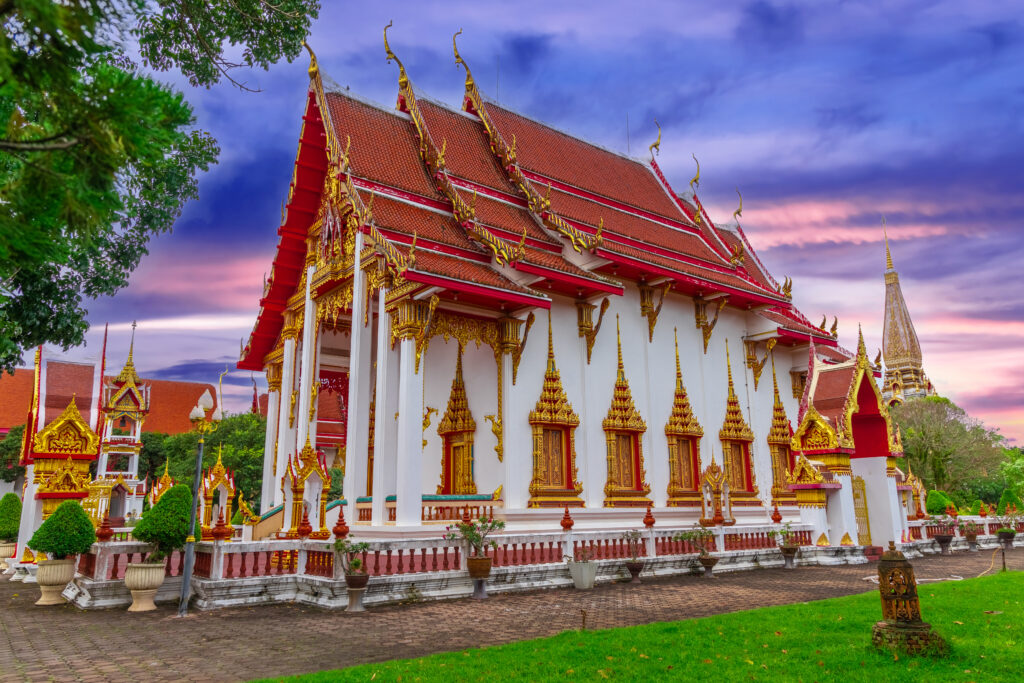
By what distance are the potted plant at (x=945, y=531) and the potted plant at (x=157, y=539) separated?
48.8ft

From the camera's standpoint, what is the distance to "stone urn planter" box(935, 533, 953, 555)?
1520cm

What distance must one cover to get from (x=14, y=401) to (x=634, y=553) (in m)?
33.7

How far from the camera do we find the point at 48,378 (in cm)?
1402

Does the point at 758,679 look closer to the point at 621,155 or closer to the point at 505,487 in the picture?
the point at 505,487

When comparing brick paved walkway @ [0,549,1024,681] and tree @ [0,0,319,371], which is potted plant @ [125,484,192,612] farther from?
tree @ [0,0,319,371]

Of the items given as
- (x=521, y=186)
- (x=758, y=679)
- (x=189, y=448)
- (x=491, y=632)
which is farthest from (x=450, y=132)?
(x=189, y=448)

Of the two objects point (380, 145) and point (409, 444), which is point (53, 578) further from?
point (380, 145)

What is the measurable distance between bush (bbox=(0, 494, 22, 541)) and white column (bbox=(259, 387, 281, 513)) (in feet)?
15.9

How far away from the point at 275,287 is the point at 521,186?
5965 millimetres

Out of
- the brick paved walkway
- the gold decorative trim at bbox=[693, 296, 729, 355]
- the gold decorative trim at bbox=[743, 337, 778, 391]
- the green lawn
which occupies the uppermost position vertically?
the gold decorative trim at bbox=[693, 296, 729, 355]

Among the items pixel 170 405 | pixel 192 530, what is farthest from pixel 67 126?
pixel 170 405

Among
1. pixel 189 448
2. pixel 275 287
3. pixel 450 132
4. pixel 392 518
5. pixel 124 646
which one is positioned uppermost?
pixel 450 132

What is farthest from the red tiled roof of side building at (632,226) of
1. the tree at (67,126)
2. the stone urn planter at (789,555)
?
the tree at (67,126)

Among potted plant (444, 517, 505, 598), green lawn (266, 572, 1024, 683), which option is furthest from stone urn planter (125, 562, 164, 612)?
green lawn (266, 572, 1024, 683)
